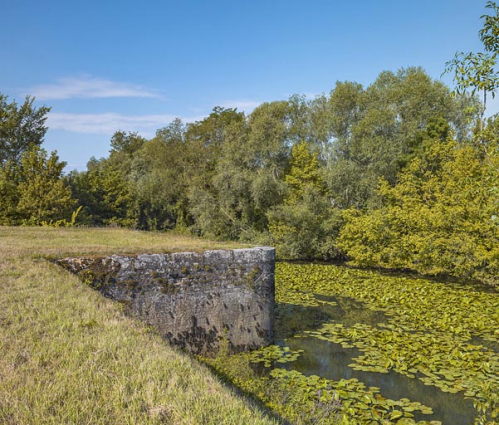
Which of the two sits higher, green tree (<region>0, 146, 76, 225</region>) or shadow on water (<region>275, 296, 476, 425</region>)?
green tree (<region>0, 146, 76, 225</region>)

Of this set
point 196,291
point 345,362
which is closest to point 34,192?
point 196,291

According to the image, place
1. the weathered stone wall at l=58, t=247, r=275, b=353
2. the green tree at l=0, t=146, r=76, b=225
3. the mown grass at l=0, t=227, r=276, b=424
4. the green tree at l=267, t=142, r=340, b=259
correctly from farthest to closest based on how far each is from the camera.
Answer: the green tree at l=267, t=142, r=340, b=259 < the green tree at l=0, t=146, r=76, b=225 < the weathered stone wall at l=58, t=247, r=275, b=353 < the mown grass at l=0, t=227, r=276, b=424

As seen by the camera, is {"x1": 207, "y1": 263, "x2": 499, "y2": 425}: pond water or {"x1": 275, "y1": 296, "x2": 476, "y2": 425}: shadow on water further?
{"x1": 275, "y1": 296, "x2": 476, "y2": 425}: shadow on water

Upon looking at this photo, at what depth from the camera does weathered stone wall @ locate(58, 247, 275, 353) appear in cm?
748

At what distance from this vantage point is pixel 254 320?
8.91 m

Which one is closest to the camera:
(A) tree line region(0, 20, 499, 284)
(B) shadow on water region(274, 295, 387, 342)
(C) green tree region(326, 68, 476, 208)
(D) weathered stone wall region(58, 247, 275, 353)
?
(D) weathered stone wall region(58, 247, 275, 353)

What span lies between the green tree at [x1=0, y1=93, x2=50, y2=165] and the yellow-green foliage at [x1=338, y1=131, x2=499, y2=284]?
24326 mm

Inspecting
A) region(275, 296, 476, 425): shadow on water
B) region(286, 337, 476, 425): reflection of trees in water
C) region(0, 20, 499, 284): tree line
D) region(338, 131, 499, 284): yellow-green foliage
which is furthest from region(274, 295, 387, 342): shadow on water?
region(0, 20, 499, 284): tree line

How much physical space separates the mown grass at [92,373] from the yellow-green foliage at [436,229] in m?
14.1

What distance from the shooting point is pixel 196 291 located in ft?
26.9

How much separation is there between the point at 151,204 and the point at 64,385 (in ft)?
97.9

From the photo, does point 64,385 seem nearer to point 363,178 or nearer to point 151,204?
point 363,178

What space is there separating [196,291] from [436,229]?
45.8ft

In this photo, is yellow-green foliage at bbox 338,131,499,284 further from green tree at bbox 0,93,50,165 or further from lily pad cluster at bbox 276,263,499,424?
green tree at bbox 0,93,50,165
